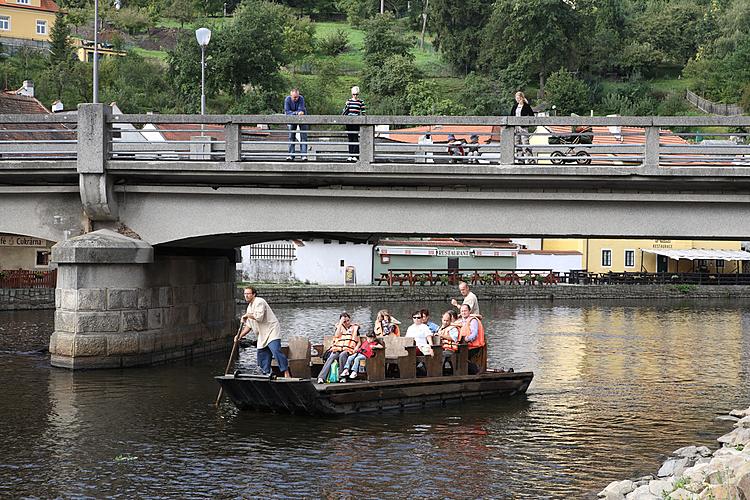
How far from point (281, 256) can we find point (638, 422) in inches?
1880

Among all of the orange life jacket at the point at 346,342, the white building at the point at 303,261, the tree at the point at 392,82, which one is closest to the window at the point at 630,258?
the white building at the point at 303,261

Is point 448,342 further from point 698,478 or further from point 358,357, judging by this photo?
point 698,478

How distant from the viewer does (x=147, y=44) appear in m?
136

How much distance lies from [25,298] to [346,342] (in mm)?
30532

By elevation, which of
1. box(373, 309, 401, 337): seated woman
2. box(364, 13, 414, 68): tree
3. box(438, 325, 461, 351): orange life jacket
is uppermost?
box(364, 13, 414, 68): tree

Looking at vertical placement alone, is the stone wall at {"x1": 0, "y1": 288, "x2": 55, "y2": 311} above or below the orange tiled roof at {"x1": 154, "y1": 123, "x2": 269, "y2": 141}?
below

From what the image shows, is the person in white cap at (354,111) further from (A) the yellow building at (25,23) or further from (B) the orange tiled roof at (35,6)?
(B) the orange tiled roof at (35,6)

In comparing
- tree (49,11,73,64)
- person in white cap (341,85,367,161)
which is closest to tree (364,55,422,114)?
tree (49,11,73,64)

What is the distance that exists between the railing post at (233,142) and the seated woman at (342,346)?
4.63 metres

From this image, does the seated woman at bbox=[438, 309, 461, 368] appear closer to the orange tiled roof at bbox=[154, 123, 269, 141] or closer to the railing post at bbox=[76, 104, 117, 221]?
the orange tiled roof at bbox=[154, 123, 269, 141]

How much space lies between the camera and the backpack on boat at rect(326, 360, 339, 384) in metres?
21.6

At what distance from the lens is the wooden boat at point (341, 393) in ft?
68.3

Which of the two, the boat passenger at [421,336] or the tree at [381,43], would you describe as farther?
the tree at [381,43]

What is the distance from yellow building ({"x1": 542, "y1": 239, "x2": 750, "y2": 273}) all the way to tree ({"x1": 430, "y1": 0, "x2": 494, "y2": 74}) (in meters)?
54.1
